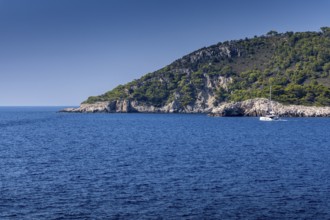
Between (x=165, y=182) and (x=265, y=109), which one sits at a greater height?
(x=265, y=109)

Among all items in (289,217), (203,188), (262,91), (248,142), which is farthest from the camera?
(262,91)

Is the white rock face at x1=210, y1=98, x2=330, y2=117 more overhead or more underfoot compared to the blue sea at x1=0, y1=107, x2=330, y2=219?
more overhead

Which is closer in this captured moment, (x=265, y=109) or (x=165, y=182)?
(x=165, y=182)

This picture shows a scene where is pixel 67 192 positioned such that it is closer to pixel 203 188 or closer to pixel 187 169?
pixel 203 188

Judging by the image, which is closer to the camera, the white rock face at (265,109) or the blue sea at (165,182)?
the blue sea at (165,182)

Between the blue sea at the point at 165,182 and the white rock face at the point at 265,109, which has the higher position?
the white rock face at the point at 265,109

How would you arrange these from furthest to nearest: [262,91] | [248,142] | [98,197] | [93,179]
A: [262,91] → [248,142] → [93,179] → [98,197]

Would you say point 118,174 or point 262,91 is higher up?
point 262,91

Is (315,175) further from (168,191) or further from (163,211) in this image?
(163,211)

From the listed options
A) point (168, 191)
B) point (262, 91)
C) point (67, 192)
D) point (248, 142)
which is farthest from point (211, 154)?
point (262, 91)

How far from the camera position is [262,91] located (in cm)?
19988

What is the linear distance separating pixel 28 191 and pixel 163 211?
13.6 m

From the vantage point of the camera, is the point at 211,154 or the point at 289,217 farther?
the point at 211,154

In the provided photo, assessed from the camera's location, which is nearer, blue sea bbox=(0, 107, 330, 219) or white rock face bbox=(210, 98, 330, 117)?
blue sea bbox=(0, 107, 330, 219)
